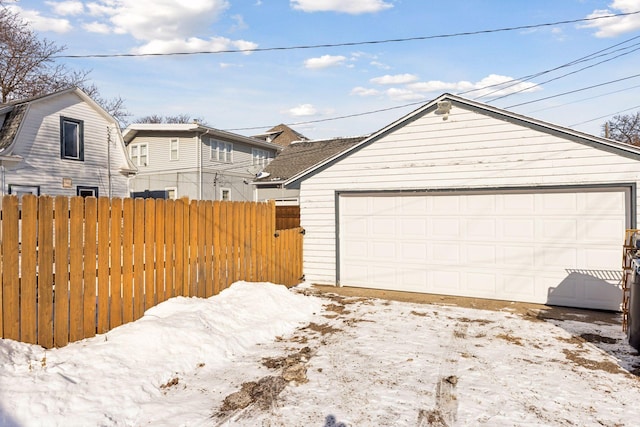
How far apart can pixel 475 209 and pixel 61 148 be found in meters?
16.2

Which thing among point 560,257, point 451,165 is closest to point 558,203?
point 560,257

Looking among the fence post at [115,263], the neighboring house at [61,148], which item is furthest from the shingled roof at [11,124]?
the fence post at [115,263]

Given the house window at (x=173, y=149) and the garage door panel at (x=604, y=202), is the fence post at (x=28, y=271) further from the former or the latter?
the house window at (x=173, y=149)

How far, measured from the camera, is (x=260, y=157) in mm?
28203

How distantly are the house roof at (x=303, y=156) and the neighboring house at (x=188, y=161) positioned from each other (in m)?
2.58

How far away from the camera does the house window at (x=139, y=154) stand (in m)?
24.5

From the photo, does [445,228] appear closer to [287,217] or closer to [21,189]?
[287,217]

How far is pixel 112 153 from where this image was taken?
18500mm

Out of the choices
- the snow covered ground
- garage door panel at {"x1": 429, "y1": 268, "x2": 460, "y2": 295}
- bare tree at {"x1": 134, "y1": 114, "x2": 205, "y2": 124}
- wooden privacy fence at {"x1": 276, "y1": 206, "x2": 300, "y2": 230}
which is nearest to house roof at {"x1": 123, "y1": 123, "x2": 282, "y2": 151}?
wooden privacy fence at {"x1": 276, "y1": 206, "x2": 300, "y2": 230}

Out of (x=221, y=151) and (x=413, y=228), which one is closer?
(x=413, y=228)

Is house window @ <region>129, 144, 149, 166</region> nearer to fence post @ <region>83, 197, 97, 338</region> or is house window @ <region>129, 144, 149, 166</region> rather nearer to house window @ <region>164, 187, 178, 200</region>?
house window @ <region>164, 187, 178, 200</region>

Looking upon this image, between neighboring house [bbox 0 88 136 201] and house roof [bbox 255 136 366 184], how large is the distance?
308 inches

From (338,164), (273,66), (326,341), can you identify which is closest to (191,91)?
(273,66)

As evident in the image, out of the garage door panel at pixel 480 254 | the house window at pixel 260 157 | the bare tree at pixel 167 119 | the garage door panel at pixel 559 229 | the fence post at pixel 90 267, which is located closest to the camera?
the fence post at pixel 90 267
